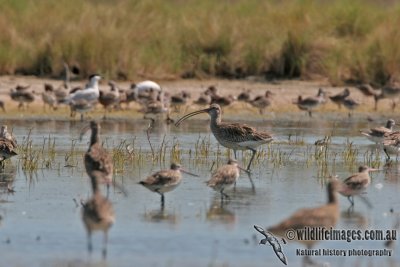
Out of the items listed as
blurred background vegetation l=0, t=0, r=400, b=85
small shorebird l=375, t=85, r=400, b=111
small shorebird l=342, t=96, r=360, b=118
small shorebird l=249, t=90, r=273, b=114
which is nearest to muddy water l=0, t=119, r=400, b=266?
small shorebird l=249, t=90, r=273, b=114

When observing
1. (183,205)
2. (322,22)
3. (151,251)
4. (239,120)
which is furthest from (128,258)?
(322,22)

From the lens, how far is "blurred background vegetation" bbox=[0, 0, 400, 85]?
2859 centimetres

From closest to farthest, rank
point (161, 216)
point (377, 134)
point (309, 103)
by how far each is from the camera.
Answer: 1. point (161, 216)
2. point (377, 134)
3. point (309, 103)

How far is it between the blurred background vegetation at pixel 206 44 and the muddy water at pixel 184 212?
31.9 feet

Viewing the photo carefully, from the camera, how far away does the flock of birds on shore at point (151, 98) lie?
79.6ft

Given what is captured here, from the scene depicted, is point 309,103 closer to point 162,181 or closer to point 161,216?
point 162,181

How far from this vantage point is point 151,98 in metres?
24.9

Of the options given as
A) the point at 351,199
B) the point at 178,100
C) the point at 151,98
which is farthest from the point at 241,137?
the point at 178,100

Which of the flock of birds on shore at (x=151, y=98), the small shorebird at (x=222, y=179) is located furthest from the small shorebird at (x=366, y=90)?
the small shorebird at (x=222, y=179)

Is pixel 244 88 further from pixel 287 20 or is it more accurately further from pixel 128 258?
pixel 128 258

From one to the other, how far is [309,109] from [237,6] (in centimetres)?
975

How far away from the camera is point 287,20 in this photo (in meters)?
31.1

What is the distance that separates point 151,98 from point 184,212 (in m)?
12.3

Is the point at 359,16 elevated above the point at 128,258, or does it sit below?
above
